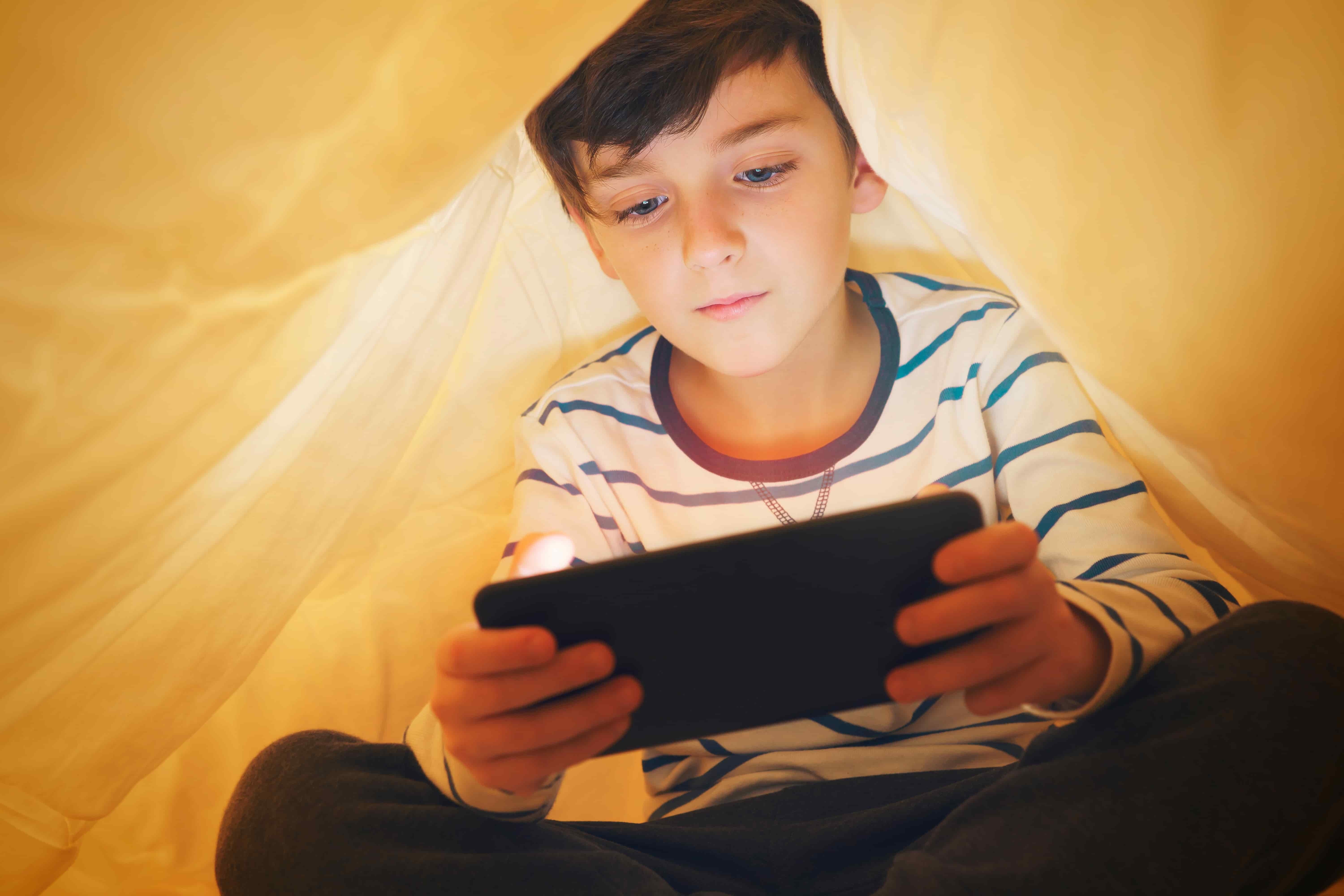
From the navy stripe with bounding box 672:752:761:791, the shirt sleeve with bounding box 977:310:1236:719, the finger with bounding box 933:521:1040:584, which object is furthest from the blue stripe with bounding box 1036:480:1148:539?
the navy stripe with bounding box 672:752:761:791

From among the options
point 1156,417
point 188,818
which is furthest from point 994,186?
point 188,818

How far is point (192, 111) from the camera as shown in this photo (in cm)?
48

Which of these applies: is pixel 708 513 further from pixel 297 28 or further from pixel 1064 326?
pixel 297 28

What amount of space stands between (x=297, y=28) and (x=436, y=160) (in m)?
0.12

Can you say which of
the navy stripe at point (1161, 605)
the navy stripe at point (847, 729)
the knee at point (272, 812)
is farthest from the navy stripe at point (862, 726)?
the knee at point (272, 812)

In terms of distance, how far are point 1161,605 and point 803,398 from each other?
0.44 meters

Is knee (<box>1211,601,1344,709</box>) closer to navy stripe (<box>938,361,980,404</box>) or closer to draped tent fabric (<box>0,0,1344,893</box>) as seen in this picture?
draped tent fabric (<box>0,0,1344,893</box>)

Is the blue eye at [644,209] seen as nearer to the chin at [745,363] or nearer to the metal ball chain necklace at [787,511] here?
the chin at [745,363]

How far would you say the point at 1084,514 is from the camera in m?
0.72

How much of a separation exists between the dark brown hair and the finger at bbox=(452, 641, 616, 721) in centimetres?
47

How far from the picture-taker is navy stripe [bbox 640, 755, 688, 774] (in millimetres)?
863

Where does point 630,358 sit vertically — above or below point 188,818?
above

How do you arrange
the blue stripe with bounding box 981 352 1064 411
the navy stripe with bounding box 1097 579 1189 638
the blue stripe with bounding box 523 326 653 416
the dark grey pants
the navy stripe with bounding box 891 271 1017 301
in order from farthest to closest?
the blue stripe with bounding box 523 326 653 416 < the navy stripe with bounding box 891 271 1017 301 < the blue stripe with bounding box 981 352 1064 411 < the navy stripe with bounding box 1097 579 1189 638 < the dark grey pants

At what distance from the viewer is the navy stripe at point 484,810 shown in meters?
0.62
